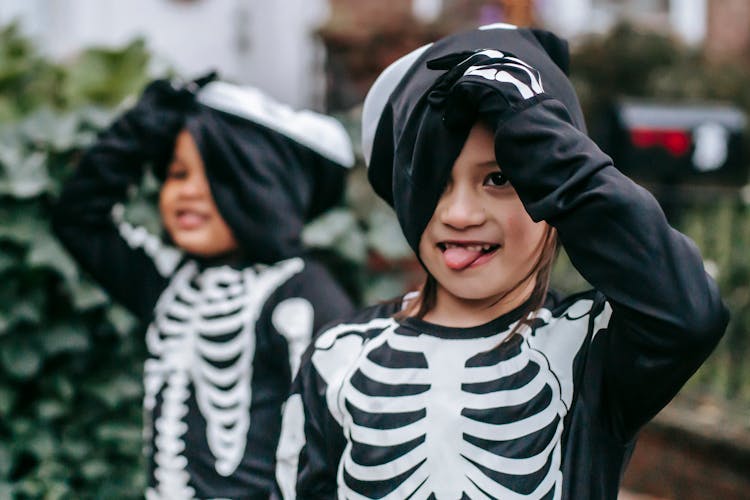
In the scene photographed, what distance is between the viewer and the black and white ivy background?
345 centimetres

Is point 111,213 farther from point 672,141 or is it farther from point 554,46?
point 672,141

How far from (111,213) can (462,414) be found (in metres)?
1.66

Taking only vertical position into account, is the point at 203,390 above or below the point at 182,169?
below

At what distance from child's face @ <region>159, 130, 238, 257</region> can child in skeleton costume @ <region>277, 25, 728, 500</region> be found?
35.1 inches

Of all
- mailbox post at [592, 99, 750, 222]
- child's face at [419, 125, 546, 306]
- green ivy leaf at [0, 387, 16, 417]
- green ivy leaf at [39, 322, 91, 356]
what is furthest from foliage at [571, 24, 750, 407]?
child's face at [419, 125, 546, 306]

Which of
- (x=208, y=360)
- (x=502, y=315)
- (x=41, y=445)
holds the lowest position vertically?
(x=41, y=445)

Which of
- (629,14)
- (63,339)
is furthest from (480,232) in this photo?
(629,14)

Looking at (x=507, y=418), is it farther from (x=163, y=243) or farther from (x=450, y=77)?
(x=163, y=243)

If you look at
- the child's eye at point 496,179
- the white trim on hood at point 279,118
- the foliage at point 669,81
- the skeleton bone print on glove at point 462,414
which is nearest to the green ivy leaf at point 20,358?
the white trim on hood at point 279,118

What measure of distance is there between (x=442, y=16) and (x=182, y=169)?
6.25 meters

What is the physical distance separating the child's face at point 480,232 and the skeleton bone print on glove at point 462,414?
10cm

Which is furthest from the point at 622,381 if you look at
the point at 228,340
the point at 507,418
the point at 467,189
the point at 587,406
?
the point at 228,340

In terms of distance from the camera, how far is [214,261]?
2.99m

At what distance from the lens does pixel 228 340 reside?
2824 millimetres
